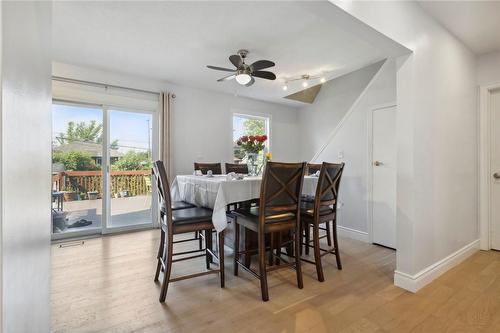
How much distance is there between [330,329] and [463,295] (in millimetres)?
1292

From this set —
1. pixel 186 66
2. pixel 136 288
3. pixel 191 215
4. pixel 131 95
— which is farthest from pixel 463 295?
pixel 131 95

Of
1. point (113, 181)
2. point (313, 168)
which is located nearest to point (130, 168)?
point (113, 181)

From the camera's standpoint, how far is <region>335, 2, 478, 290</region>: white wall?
2123 millimetres

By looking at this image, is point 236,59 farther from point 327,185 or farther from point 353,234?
point 353,234

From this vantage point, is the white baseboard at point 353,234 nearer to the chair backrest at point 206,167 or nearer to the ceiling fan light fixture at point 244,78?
the chair backrest at point 206,167

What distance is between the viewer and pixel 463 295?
80.4 inches

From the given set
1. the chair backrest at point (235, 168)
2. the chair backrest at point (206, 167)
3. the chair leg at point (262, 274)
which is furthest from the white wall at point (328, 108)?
the chair leg at point (262, 274)

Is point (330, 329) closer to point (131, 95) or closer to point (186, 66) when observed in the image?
point (186, 66)

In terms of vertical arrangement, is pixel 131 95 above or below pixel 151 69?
below

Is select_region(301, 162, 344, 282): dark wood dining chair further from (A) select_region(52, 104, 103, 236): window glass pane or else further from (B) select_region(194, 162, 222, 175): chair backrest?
(A) select_region(52, 104, 103, 236): window glass pane

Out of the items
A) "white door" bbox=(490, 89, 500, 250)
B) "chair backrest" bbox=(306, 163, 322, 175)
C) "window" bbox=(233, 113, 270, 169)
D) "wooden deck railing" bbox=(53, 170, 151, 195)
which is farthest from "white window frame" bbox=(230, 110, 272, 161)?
"white door" bbox=(490, 89, 500, 250)

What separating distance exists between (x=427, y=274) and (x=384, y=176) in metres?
1.32

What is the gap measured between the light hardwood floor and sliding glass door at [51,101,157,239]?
120cm

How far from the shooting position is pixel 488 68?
3.07m
